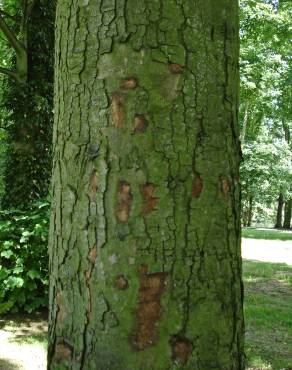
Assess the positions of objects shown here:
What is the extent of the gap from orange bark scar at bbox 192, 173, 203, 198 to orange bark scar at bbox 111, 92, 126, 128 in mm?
307

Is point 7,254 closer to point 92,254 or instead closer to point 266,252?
point 92,254

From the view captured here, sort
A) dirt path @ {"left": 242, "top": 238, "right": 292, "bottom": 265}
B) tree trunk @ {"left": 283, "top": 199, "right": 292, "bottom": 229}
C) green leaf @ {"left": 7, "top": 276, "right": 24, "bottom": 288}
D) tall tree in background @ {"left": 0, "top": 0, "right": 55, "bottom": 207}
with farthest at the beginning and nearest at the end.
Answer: tree trunk @ {"left": 283, "top": 199, "right": 292, "bottom": 229}
dirt path @ {"left": 242, "top": 238, "right": 292, "bottom": 265}
tall tree in background @ {"left": 0, "top": 0, "right": 55, "bottom": 207}
green leaf @ {"left": 7, "top": 276, "right": 24, "bottom": 288}

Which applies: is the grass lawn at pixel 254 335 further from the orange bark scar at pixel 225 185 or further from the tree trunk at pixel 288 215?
the tree trunk at pixel 288 215

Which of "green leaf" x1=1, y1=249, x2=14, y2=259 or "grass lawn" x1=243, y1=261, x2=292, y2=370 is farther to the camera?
"green leaf" x1=1, y1=249, x2=14, y2=259

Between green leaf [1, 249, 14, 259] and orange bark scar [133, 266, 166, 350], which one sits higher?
orange bark scar [133, 266, 166, 350]

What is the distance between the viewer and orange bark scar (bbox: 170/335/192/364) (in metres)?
1.65

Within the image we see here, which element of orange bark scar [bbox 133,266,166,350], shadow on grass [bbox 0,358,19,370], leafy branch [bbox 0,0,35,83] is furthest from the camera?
leafy branch [bbox 0,0,35,83]

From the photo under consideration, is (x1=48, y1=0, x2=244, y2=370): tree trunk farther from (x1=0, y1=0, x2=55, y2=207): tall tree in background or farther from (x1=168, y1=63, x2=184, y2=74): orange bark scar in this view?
(x1=0, y1=0, x2=55, y2=207): tall tree in background

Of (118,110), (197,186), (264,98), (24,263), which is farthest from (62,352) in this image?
(264,98)

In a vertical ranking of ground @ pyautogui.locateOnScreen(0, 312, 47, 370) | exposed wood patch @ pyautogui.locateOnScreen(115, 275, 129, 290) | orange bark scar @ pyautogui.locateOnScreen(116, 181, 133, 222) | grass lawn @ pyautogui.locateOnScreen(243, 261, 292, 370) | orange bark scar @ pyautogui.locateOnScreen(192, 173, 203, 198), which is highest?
orange bark scar @ pyautogui.locateOnScreen(192, 173, 203, 198)

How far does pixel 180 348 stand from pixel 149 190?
0.54m

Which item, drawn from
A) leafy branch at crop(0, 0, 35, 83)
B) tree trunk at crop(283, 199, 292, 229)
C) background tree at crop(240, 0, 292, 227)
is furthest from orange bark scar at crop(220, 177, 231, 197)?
tree trunk at crop(283, 199, 292, 229)

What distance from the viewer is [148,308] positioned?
5.36ft

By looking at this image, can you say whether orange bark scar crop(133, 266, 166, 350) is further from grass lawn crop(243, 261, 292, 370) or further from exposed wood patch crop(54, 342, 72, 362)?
grass lawn crop(243, 261, 292, 370)
